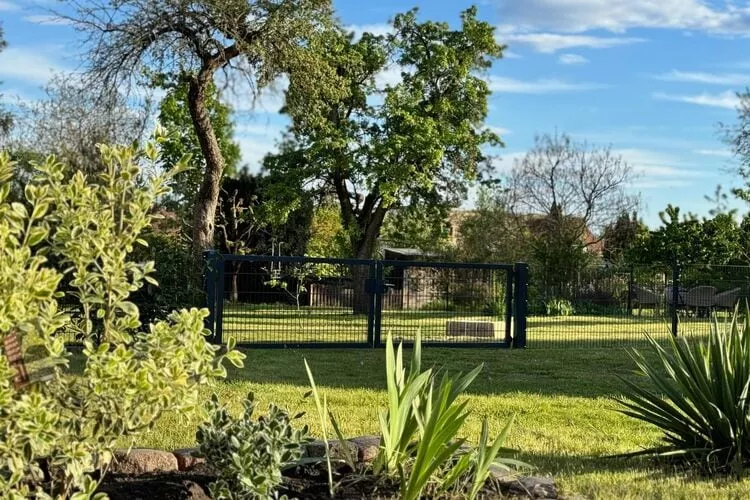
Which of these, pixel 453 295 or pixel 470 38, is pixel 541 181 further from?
pixel 453 295

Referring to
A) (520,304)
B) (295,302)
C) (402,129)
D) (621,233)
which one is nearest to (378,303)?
(295,302)

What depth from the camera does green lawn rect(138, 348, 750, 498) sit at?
17.4 ft

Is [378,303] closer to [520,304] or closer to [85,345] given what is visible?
[520,304]

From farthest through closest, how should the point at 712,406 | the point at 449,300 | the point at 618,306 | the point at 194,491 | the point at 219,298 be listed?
1. the point at 618,306
2. the point at 449,300
3. the point at 219,298
4. the point at 712,406
5. the point at 194,491

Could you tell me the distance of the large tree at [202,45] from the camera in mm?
16734

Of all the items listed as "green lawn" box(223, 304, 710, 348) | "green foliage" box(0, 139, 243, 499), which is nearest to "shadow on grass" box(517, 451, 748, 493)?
"green foliage" box(0, 139, 243, 499)

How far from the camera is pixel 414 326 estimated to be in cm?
1558

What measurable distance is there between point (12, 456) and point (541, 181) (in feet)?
125

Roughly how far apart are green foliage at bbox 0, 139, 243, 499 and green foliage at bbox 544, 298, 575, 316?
1342 cm

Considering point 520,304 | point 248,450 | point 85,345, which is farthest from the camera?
point 520,304

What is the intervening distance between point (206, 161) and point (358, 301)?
16.3 ft

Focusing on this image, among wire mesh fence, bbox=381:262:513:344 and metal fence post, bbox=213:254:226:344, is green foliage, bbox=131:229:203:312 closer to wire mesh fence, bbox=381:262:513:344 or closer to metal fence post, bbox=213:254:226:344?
metal fence post, bbox=213:254:226:344

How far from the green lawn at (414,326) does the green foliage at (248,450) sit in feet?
28.7

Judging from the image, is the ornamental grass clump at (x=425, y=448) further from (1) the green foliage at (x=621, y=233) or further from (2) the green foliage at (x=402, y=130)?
(1) the green foliage at (x=621, y=233)
